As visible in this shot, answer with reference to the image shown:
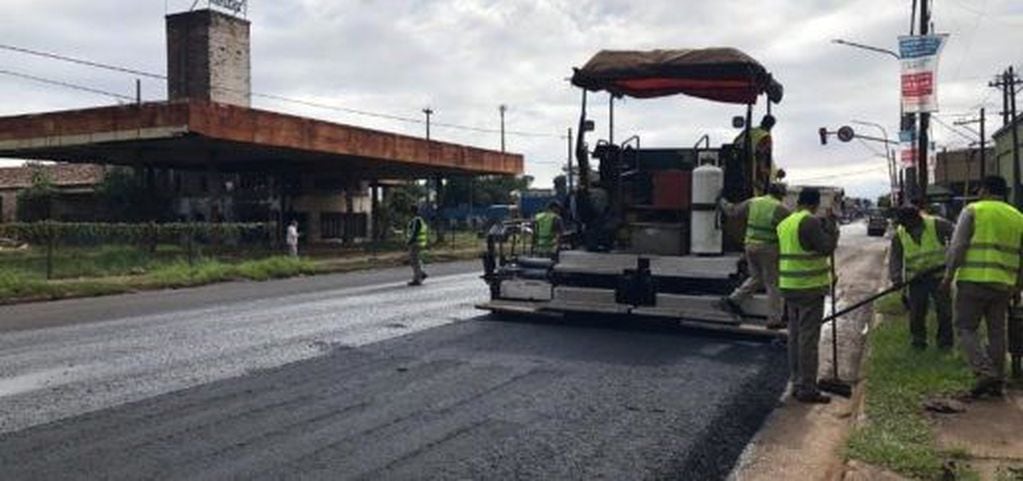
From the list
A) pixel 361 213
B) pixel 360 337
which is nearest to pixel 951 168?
pixel 361 213

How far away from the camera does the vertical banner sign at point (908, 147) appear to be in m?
25.7

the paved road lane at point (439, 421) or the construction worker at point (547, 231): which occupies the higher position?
the construction worker at point (547, 231)

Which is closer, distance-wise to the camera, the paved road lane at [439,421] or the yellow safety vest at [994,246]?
the paved road lane at [439,421]

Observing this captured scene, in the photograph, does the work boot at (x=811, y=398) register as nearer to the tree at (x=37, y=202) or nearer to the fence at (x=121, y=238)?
the fence at (x=121, y=238)

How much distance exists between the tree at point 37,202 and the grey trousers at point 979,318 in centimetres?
5349

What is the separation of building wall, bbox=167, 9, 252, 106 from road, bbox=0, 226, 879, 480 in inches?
1695

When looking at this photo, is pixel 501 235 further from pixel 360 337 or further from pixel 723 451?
pixel 723 451

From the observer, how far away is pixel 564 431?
22.2 feet

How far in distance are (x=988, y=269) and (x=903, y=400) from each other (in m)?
1.34

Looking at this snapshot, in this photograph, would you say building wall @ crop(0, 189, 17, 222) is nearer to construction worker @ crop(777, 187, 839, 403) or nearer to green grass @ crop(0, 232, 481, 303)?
green grass @ crop(0, 232, 481, 303)

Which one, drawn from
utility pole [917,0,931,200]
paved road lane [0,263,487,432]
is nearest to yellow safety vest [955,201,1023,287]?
paved road lane [0,263,487,432]

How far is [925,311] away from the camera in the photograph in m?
10.4

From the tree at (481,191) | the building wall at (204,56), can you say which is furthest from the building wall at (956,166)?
the building wall at (204,56)

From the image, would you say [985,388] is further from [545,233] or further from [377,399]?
[545,233]
